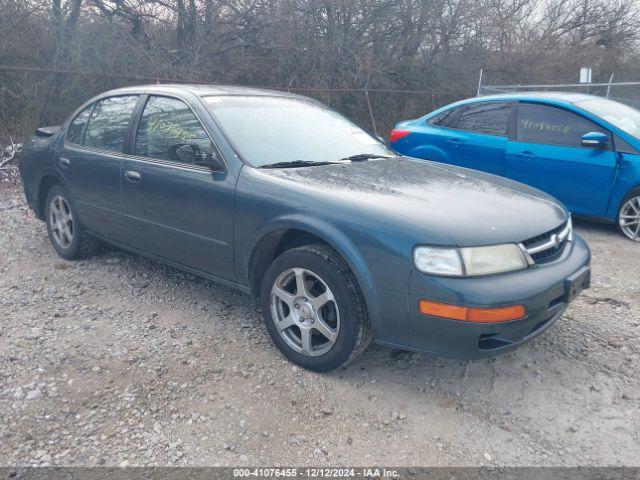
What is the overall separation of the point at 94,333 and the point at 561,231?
2987 mm

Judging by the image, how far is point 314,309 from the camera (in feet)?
10.3

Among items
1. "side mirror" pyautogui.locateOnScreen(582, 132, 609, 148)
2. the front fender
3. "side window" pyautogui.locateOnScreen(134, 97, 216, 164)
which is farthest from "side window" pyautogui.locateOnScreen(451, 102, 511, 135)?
"side window" pyautogui.locateOnScreen(134, 97, 216, 164)

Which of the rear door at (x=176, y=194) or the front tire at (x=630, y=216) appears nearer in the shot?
the rear door at (x=176, y=194)

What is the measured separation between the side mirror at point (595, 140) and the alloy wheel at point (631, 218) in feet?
2.04

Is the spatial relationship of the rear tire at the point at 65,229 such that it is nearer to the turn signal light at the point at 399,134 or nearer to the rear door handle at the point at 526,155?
the turn signal light at the point at 399,134

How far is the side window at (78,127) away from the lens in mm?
4850

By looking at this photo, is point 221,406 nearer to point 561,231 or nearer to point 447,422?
point 447,422

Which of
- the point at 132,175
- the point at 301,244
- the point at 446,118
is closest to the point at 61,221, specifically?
the point at 132,175

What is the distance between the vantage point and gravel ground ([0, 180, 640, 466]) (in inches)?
103

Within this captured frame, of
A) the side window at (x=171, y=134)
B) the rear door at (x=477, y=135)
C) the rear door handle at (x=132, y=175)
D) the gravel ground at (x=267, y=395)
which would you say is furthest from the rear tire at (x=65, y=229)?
the rear door at (x=477, y=135)

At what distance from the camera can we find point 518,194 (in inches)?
138

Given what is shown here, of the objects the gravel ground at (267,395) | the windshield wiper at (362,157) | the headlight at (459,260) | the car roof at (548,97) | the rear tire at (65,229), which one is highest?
the car roof at (548,97)

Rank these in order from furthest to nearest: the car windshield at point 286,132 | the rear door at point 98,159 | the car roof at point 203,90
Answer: the rear door at point 98,159, the car roof at point 203,90, the car windshield at point 286,132

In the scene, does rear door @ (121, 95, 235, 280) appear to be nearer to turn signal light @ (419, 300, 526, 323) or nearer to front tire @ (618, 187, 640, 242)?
turn signal light @ (419, 300, 526, 323)
